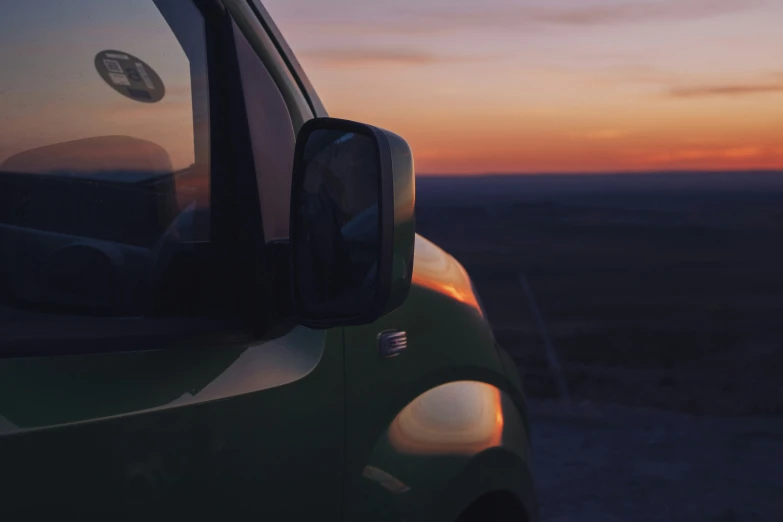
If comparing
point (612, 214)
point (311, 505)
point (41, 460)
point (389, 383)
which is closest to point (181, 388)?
point (41, 460)

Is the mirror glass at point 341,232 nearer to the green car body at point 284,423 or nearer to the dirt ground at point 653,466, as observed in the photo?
the green car body at point 284,423

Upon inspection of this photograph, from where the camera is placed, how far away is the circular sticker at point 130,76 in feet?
5.32

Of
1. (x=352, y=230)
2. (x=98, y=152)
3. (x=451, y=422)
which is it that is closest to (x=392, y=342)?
(x=451, y=422)

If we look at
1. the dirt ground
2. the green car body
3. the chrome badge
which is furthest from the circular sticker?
the dirt ground

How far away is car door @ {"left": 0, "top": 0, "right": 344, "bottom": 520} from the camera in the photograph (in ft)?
4.64

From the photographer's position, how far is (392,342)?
6.73ft

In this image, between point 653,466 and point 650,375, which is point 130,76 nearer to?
point 653,466

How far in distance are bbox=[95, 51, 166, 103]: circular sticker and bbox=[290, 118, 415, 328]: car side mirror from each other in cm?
30

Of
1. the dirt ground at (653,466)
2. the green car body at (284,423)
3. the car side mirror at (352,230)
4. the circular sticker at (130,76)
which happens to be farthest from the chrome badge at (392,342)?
the dirt ground at (653,466)

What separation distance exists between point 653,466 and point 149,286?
585cm

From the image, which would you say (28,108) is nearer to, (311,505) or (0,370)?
(0,370)

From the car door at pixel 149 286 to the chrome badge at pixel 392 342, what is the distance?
0.52ft

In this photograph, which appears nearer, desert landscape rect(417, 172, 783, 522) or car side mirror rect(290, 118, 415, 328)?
car side mirror rect(290, 118, 415, 328)

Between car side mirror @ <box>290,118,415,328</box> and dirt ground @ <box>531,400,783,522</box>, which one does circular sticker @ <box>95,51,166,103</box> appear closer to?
car side mirror @ <box>290,118,415,328</box>
